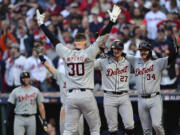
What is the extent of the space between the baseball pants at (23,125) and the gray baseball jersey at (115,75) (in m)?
2.39

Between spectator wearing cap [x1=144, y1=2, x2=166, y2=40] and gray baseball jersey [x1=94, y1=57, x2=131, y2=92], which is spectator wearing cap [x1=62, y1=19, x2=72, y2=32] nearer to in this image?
spectator wearing cap [x1=144, y1=2, x2=166, y2=40]

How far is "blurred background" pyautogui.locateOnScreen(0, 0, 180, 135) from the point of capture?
12539 millimetres

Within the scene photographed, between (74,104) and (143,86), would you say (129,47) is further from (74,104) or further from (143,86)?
(74,104)

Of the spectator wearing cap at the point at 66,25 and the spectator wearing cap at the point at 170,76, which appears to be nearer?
the spectator wearing cap at the point at 170,76

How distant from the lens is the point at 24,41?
14625 millimetres

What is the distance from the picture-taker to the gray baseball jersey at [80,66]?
8484mm

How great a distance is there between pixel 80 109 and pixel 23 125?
303 centimetres

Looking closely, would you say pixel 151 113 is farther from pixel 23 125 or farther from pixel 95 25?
pixel 95 25

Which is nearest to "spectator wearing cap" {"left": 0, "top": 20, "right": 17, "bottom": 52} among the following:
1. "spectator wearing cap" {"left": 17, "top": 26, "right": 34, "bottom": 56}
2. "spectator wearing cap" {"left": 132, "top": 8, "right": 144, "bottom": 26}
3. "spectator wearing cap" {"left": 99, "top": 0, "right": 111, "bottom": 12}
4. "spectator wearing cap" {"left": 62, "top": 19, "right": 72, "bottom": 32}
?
"spectator wearing cap" {"left": 17, "top": 26, "right": 34, "bottom": 56}

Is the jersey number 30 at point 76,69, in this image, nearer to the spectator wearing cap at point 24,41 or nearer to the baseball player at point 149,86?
the baseball player at point 149,86

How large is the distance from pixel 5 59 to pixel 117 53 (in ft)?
18.7

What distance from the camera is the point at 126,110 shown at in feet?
30.8

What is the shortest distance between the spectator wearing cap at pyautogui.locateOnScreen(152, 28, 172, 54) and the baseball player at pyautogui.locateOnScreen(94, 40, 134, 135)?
110 inches

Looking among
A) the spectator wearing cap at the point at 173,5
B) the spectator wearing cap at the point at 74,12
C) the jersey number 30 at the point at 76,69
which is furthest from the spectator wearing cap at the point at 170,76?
the jersey number 30 at the point at 76,69
